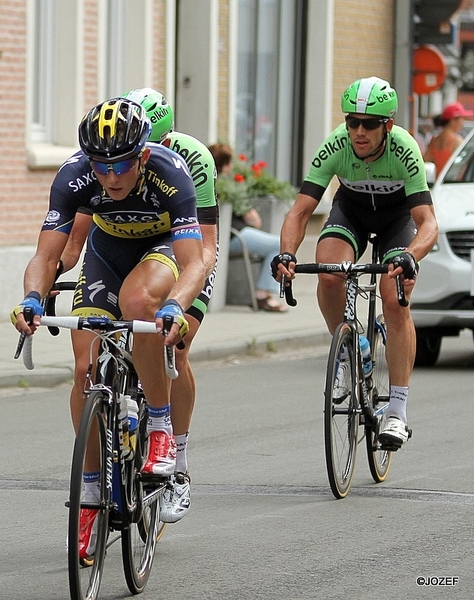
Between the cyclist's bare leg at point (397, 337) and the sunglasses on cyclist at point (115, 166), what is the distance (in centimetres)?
234

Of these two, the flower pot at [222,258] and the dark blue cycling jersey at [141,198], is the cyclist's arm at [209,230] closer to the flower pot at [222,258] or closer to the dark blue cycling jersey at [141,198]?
the dark blue cycling jersey at [141,198]

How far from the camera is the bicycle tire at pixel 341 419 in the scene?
7.06 metres

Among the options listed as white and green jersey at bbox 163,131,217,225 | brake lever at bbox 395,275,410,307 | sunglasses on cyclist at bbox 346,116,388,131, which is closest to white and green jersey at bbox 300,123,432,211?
sunglasses on cyclist at bbox 346,116,388,131

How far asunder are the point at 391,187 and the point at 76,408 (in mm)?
2524

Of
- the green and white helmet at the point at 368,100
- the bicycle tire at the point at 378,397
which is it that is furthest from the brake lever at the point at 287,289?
the green and white helmet at the point at 368,100

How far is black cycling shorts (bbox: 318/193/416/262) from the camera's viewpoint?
759 cm

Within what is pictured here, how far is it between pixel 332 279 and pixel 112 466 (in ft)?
8.57

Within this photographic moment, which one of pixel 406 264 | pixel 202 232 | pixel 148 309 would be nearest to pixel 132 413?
pixel 148 309

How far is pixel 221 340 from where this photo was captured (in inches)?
508

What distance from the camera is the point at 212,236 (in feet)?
20.9

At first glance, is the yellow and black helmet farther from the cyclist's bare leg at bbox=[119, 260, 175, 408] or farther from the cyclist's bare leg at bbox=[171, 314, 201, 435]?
the cyclist's bare leg at bbox=[171, 314, 201, 435]

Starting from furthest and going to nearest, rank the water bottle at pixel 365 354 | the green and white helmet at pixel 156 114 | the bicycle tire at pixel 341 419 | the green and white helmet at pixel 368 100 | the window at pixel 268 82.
A: the window at pixel 268 82
the water bottle at pixel 365 354
the green and white helmet at pixel 368 100
the bicycle tire at pixel 341 419
the green and white helmet at pixel 156 114

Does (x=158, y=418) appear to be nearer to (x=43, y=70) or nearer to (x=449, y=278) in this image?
(x=449, y=278)

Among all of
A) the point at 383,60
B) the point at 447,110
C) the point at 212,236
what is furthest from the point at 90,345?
the point at 383,60
